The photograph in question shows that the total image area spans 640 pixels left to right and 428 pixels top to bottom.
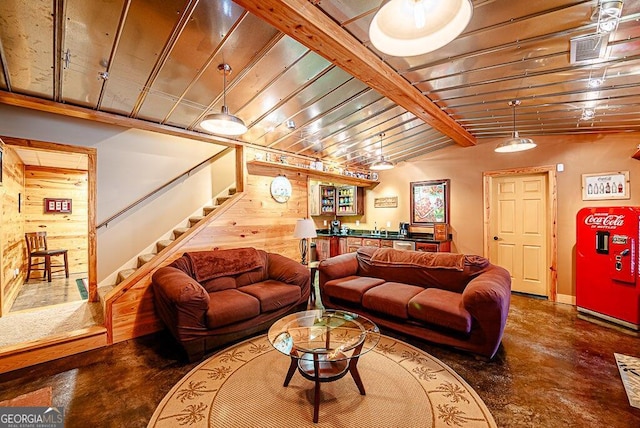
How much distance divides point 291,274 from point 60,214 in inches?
220

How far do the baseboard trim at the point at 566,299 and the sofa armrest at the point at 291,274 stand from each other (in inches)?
157

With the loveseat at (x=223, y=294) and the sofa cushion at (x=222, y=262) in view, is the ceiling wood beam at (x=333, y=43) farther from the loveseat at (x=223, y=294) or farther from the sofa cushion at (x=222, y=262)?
the sofa cushion at (x=222, y=262)

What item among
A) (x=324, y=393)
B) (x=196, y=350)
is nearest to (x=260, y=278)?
(x=196, y=350)

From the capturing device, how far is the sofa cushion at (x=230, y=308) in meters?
2.58

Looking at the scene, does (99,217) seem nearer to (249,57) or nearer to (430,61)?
(249,57)

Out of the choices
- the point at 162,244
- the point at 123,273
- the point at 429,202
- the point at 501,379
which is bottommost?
the point at 501,379

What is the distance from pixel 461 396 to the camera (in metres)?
1.98

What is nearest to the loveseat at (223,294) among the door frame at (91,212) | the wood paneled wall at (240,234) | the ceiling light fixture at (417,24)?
the wood paneled wall at (240,234)

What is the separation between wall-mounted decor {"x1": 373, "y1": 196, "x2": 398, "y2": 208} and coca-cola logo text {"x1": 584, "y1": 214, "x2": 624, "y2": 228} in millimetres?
3146

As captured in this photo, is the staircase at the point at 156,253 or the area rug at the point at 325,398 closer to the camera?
the area rug at the point at 325,398

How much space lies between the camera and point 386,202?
20.5 feet

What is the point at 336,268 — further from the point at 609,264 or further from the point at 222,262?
the point at 609,264

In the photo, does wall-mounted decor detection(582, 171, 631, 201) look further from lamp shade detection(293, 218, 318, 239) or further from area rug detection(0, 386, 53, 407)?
area rug detection(0, 386, 53, 407)

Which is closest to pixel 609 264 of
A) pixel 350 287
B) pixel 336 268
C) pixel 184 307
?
pixel 350 287
